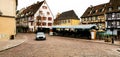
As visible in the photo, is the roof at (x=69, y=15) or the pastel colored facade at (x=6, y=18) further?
the roof at (x=69, y=15)

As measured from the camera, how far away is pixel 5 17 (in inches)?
1239

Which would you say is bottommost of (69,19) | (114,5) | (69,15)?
(69,19)

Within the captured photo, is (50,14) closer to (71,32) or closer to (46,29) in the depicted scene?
(46,29)

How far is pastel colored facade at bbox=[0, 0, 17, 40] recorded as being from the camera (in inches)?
1208

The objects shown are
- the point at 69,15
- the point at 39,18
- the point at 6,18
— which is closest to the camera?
the point at 6,18

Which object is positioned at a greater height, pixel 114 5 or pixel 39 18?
pixel 114 5

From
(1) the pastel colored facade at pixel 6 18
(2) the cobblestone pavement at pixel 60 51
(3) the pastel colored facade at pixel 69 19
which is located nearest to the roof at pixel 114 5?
(3) the pastel colored facade at pixel 69 19

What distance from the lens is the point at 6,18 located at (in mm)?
31750

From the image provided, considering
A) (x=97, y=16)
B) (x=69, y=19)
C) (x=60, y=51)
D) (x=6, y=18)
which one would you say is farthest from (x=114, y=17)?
(x=60, y=51)

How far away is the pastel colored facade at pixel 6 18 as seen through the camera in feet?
101

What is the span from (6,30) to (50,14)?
148 ft

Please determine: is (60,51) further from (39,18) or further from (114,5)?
(39,18)

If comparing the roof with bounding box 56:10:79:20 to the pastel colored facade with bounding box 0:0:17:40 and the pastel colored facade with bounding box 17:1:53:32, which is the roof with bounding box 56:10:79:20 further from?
the pastel colored facade with bounding box 0:0:17:40

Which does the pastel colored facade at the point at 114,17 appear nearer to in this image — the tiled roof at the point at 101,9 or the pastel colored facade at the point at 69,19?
the tiled roof at the point at 101,9
